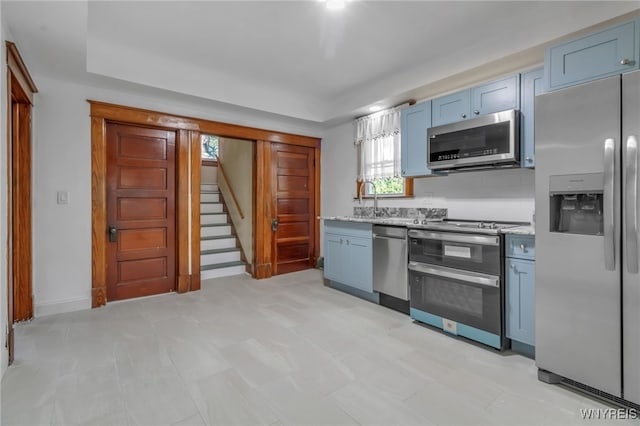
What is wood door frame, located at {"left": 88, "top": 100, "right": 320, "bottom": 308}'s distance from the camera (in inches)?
139

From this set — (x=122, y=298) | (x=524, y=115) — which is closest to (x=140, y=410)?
(x=122, y=298)

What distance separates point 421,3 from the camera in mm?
2539

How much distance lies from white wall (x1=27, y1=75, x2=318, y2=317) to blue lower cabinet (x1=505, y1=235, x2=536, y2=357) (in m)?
4.04

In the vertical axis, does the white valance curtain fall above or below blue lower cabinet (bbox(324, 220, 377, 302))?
above

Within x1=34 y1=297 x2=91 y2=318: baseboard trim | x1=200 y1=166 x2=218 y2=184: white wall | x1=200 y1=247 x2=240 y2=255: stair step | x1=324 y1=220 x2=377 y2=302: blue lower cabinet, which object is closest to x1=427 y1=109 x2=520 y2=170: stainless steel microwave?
x1=324 y1=220 x2=377 y2=302: blue lower cabinet

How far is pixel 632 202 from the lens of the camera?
68.2 inches

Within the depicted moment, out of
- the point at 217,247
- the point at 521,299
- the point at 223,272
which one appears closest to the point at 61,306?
the point at 223,272

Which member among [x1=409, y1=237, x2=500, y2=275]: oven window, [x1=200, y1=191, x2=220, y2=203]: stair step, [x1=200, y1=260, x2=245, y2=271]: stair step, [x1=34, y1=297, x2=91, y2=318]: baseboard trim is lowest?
[x1=34, y1=297, x2=91, y2=318]: baseboard trim

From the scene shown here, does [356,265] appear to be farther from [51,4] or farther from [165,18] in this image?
[51,4]

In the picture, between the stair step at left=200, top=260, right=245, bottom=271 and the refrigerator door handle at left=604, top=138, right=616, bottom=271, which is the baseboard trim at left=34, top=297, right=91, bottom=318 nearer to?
the stair step at left=200, top=260, right=245, bottom=271

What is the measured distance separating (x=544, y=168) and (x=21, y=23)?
3763 mm

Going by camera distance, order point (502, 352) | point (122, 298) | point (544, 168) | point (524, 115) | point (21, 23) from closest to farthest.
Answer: point (544, 168) < point (21, 23) < point (502, 352) < point (524, 115) < point (122, 298)

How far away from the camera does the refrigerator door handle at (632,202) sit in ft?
5.65

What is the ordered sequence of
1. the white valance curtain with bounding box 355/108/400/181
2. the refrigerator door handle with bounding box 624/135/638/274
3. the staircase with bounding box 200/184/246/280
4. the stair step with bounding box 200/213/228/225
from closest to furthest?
1. the refrigerator door handle with bounding box 624/135/638/274
2. the white valance curtain with bounding box 355/108/400/181
3. the staircase with bounding box 200/184/246/280
4. the stair step with bounding box 200/213/228/225
